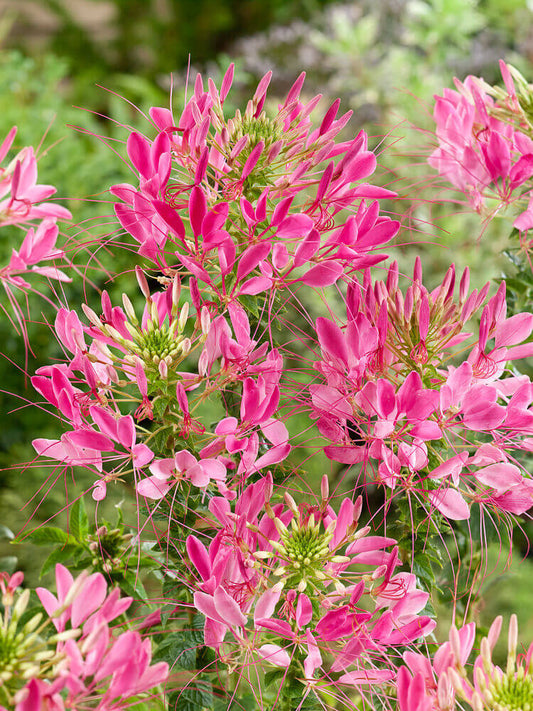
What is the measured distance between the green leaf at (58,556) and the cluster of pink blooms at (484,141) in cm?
35

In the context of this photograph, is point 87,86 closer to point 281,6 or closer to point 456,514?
point 281,6

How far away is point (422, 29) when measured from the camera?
6.62 feet

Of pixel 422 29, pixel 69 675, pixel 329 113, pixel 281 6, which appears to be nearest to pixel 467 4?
pixel 422 29

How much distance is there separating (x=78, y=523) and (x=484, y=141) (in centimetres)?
37

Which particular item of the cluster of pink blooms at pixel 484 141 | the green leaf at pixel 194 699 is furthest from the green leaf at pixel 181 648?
the cluster of pink blooms at pixel 484 141

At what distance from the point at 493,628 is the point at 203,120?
290mm

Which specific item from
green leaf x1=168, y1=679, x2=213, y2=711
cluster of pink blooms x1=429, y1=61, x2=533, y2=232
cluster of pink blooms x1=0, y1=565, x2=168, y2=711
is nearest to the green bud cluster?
cluster of pink blooms x1=0, y1=565, x2=168, y2=711

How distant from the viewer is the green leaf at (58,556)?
1.40 ft

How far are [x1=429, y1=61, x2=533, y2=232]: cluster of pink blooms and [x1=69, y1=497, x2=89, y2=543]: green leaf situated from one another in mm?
333

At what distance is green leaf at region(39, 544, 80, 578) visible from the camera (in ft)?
1.40

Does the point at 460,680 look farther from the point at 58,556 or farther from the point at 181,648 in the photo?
the point at 58,556

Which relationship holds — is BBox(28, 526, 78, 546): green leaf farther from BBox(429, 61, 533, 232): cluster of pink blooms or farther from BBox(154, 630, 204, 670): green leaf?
BBox(429, 61, 533, 232): cluster of pink blooms

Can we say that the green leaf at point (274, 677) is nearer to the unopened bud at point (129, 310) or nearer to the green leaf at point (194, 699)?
the green leaf at point (194, 699)

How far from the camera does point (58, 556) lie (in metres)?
0.43
